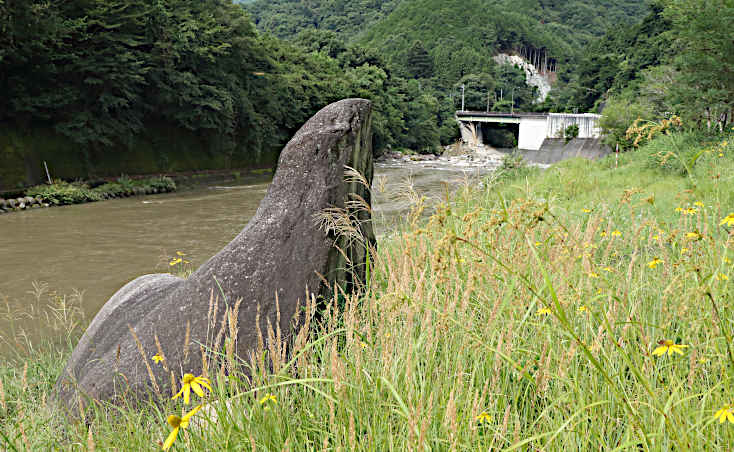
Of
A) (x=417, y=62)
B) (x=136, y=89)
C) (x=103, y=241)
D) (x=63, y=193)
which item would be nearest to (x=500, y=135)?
(x=417, y=62)

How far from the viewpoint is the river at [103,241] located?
6.92 m

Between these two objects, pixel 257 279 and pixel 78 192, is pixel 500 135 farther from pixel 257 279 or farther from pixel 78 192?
pixel 257 279

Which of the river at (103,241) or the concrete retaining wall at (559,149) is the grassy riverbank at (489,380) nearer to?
the river at (103,241)

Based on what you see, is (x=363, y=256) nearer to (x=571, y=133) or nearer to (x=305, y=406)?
(x=305, y=406)

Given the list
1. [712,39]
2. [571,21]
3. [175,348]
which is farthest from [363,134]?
[571,21]

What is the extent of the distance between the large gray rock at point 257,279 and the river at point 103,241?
69 centimetres

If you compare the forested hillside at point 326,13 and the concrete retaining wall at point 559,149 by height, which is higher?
the forested hillside at point 326,13

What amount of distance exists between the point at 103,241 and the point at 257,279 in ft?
34.5

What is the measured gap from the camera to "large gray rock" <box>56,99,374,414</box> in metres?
2.73

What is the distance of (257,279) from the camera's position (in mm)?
2832

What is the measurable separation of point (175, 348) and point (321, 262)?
941mm

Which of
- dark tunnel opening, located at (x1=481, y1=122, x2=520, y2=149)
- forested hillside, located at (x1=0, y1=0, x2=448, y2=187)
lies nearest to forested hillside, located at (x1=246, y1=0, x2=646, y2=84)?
dark tunnel opening, located at (x1=481, y1=122, x2=520, y2=149)

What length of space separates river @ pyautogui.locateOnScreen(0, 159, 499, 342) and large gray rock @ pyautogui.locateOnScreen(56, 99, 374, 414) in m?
0.69

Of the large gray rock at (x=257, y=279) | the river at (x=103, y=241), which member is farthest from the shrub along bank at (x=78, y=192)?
the large gray rock at (x=257, y=279)
